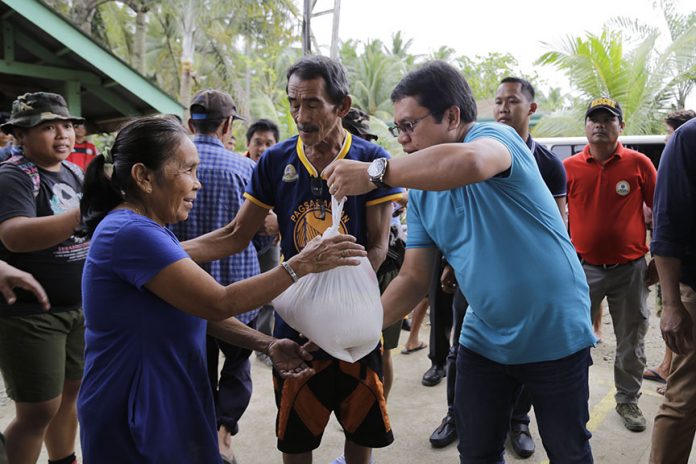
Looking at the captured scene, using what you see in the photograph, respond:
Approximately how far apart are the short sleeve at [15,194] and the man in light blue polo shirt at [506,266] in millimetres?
→ 1715

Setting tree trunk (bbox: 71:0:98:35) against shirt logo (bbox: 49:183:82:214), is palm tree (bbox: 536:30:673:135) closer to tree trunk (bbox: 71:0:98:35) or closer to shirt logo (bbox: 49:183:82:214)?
shirt logo (bbox: 49:183:82:214)

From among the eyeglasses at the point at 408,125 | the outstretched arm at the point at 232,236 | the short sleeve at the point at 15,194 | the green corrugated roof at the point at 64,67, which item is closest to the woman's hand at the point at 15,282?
the short sleeve at the point at 15,194

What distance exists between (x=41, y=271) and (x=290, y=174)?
4.80ft

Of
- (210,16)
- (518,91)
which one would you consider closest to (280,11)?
(210,16)

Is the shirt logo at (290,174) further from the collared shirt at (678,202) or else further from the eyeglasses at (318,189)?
the collared shirt at (678,202)

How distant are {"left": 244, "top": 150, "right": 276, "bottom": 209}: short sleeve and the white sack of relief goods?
58 cm

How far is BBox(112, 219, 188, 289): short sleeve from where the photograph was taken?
4.89ft

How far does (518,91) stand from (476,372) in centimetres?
231

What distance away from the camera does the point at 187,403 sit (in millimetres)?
1637

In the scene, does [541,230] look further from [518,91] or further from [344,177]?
[518,91]

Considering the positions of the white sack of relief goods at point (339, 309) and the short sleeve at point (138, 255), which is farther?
the white sack of relief goods at point (339, 309)

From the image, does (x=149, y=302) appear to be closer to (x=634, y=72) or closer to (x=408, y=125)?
(x=408, y=125)

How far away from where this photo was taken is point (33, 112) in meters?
2.77

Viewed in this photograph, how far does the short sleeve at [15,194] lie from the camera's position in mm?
2498
